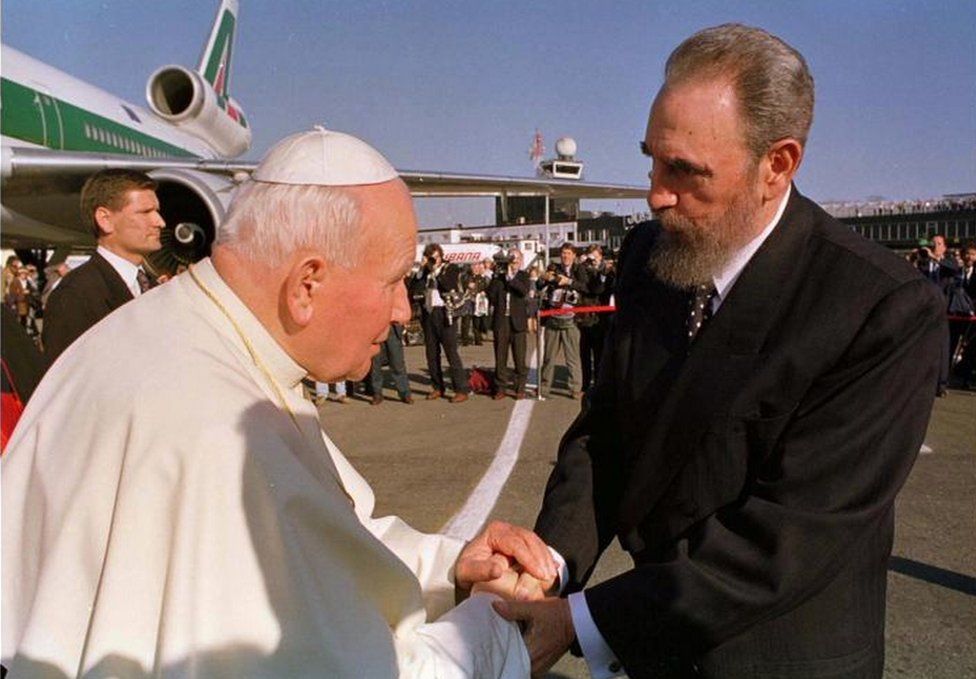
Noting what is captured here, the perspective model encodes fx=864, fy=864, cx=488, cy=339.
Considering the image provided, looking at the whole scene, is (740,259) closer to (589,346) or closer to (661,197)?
(661,197)

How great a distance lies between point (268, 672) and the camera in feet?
4.12

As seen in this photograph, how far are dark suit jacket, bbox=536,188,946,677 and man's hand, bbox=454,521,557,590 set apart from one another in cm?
25

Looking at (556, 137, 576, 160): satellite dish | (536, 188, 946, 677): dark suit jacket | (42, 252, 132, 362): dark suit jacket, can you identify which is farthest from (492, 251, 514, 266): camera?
(556, 137, 576, 160): satellite dish

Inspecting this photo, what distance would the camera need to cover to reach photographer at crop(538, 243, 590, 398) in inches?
438

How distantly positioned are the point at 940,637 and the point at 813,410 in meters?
2.85

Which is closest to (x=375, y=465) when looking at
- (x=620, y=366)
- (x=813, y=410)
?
(x=620, y=366)

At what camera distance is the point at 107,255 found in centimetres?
479

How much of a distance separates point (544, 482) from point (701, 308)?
4.79m

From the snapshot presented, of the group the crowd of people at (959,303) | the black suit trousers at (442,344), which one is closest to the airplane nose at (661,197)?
the black suit trousers at (442,344)

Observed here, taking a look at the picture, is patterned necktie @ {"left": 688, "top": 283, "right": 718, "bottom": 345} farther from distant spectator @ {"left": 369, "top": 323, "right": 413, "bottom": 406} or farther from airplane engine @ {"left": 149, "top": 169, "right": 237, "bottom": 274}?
distant spectator @ {"left": 369, "top": 323, "right": 413, "bottom": 406}

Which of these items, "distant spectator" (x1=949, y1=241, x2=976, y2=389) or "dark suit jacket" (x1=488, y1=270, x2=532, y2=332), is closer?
"dark suit jacket" (x1=488, y1=270, x2=532, y2=332)

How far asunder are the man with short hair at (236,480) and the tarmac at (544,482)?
265cm

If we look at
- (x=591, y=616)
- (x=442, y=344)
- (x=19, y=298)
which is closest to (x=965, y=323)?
(x=442, y=344)

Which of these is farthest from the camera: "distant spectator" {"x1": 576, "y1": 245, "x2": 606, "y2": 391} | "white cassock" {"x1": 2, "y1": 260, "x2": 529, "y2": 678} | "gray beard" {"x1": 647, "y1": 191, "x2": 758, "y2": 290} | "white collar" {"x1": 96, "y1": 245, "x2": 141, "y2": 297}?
"distant spectator" {"x1": 576, "y1": 245, "x2": 606, "y2": 391}
